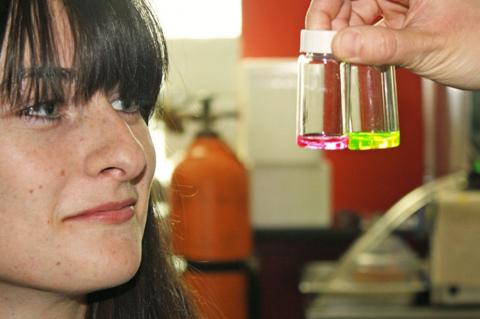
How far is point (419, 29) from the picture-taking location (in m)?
1.24

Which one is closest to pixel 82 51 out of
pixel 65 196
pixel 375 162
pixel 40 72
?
pixel 40 72

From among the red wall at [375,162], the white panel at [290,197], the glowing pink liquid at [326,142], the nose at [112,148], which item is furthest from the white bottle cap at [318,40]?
→ the red wall at [375,162]

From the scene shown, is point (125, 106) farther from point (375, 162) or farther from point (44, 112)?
point (375, 162)

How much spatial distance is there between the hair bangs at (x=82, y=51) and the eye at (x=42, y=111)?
13mm

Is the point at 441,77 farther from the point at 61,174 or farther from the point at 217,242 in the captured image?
the point at 217,242

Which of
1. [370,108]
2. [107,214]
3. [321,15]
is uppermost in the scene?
[321,15]

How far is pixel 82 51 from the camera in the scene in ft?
4.26

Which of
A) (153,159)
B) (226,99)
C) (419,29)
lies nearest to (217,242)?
(226,99)

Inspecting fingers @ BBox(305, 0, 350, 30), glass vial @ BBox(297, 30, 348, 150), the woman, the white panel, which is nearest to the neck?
the woman

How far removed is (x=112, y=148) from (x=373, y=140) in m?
0.38

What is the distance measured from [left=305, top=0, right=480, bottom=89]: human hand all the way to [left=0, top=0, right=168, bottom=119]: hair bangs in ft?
0.90

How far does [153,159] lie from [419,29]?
458 mm

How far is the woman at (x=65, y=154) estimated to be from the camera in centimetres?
126

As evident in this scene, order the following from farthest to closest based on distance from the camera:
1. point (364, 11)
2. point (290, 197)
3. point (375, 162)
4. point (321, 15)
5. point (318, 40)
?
1. point (375, 162)
2. point (290, 197)
3. point (364, 11)
4. point (321, 15)
5. point (318, 40)
